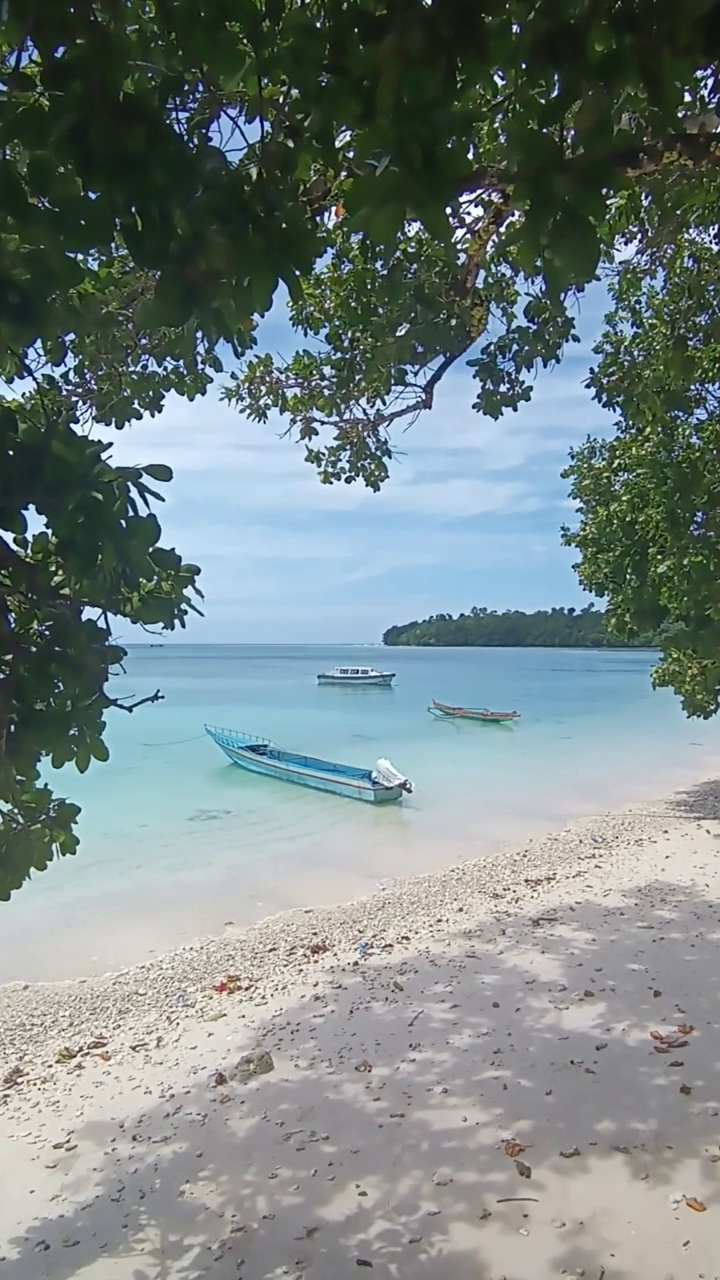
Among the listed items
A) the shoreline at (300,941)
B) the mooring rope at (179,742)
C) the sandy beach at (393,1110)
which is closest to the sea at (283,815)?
the mooring rope at (179,742)

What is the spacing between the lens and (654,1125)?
2766 millimetres

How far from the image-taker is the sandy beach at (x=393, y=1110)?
7.63 ft

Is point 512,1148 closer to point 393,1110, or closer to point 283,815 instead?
point 393,1110

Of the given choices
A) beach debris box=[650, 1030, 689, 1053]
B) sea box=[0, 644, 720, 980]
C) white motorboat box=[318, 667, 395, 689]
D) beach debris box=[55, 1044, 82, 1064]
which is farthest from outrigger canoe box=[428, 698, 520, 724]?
beach debris box=[650, 1030, 689, 1053]

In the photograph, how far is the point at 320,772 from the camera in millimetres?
14719

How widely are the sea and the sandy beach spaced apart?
5.94 ft

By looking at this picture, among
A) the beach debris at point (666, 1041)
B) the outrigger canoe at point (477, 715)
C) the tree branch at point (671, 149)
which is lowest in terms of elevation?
the outrigger canoe at point (477, 715)

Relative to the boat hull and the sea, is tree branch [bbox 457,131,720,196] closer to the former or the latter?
the sea

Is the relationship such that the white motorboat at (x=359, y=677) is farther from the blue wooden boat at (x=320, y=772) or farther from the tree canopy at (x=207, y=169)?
the tree canopy at (x=207, y=169)

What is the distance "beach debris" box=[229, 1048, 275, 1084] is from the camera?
143 inches

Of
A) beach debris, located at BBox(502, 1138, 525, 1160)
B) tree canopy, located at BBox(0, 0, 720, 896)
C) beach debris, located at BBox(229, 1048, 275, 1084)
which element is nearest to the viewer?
tree canopy, located at BBox(0, 0, 720, 896)

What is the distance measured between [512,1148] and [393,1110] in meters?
0.56

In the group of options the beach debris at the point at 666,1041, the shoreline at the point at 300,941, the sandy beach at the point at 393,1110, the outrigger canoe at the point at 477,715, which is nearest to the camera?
the sandy beach at the point at 393,1110

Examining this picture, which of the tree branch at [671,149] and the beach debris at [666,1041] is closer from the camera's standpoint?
the tree branch at [671,149]
